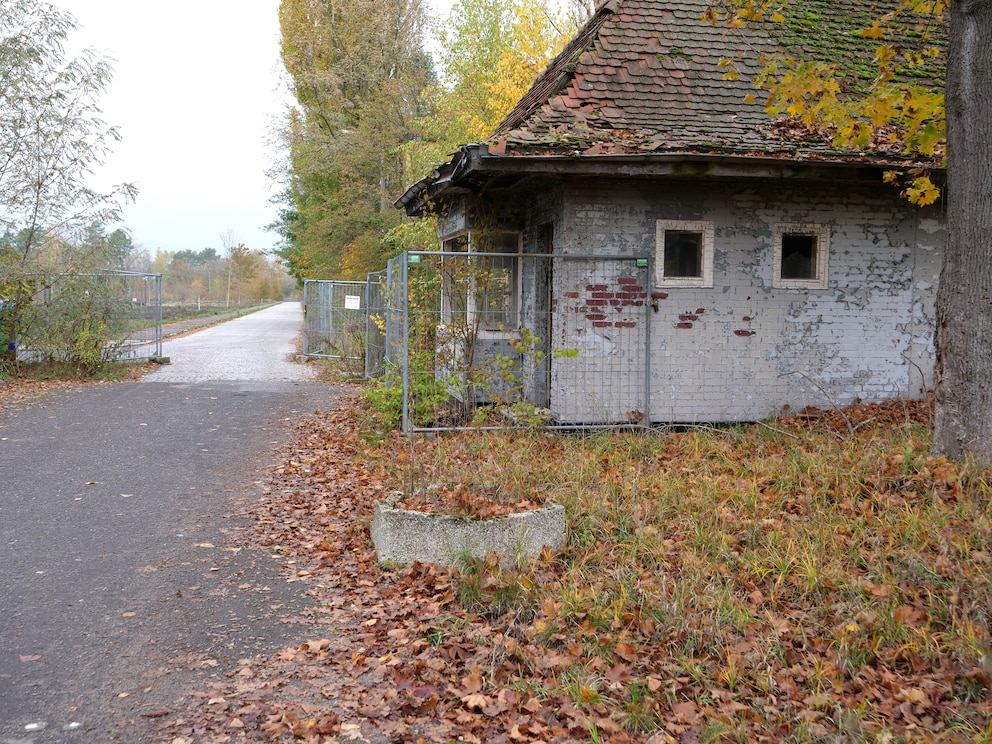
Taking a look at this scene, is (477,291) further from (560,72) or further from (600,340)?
(560,72)

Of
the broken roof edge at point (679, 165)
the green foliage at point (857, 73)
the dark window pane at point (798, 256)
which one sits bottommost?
the dark window pane at point (798, 256)

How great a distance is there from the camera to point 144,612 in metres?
5.27

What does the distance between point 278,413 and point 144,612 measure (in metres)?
8.39

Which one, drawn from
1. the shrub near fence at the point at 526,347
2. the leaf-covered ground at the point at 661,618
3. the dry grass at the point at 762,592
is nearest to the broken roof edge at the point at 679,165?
the shrub near fence at the point at 526,347

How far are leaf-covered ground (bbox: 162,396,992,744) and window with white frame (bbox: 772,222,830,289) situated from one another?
11.2 ft

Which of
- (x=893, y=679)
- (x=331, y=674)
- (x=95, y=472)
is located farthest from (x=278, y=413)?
(x=893, y=679)

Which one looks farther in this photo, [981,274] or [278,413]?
[278,413]

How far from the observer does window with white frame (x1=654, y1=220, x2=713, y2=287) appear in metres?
10.4

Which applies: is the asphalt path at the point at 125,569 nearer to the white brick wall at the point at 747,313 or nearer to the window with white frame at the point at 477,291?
the window with white frame at the point at 477,291

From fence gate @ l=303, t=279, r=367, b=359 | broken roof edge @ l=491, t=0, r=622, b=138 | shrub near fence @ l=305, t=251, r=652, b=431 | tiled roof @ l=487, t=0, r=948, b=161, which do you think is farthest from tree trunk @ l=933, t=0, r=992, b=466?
fence gate @ l=303, t=279, r=367, b=359

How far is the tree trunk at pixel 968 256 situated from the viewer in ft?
23.0

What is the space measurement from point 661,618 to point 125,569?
372cm

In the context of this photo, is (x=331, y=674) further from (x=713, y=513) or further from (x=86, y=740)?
(x=713, y=513)

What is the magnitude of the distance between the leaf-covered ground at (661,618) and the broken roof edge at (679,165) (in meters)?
3.36
